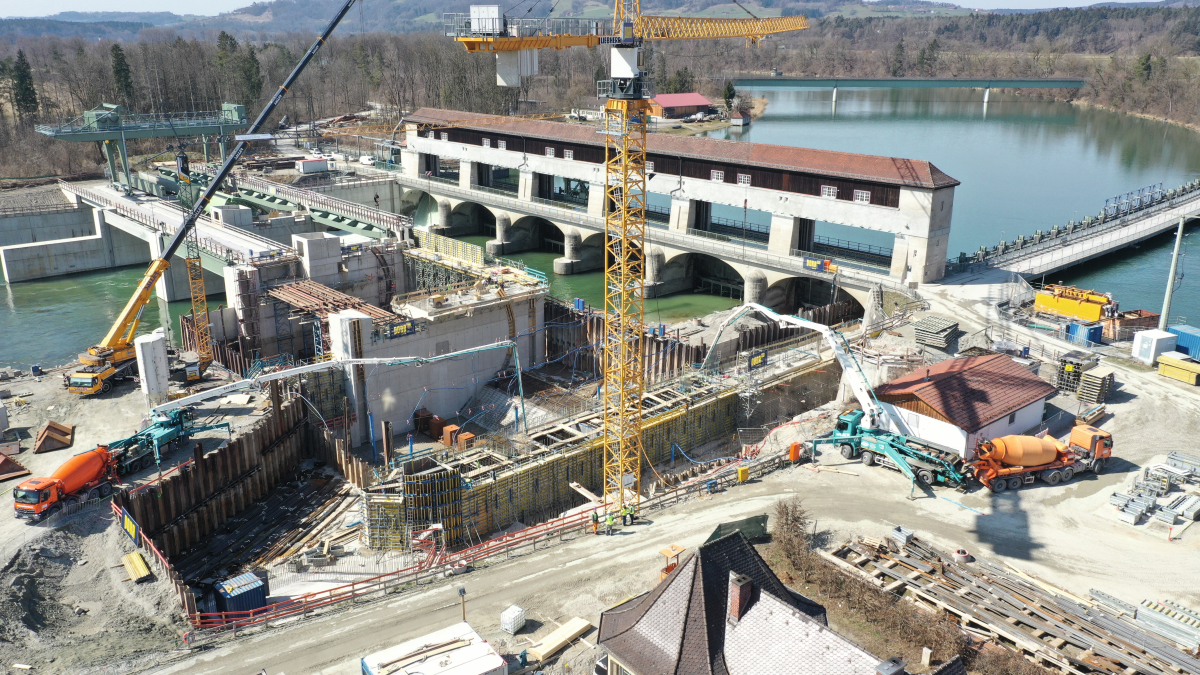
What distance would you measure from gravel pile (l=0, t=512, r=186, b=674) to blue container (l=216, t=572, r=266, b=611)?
55.6 inches

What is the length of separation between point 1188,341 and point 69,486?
4877 centimetres

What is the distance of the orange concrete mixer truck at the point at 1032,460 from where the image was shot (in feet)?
108

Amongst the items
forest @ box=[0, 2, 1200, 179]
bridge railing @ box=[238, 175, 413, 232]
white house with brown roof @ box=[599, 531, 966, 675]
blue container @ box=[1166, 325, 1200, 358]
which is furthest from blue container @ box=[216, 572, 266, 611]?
forest @ box=[0, 2, 1200, 179]

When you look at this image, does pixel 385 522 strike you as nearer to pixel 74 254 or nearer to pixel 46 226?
pixel 74 254

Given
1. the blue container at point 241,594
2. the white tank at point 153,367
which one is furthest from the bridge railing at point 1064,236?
the blue container at point 241,594

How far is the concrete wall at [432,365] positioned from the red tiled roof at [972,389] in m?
21.3

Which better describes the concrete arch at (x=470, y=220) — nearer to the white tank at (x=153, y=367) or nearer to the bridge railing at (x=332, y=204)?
the bridge railing at (x=332, y=204)

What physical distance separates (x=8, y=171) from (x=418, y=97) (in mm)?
73250

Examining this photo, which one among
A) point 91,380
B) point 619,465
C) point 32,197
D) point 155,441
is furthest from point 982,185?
point 32,197

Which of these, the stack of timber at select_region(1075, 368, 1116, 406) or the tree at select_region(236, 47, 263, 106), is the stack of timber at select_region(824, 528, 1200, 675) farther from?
the tree at select_region(236, 47, 263, 106)

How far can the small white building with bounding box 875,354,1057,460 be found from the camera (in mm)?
34156

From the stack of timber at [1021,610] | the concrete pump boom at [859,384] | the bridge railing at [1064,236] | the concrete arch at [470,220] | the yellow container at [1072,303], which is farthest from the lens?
the concrete arch at [470,220]

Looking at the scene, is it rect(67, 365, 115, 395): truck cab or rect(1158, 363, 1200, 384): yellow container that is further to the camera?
rect(1158, 363, 1200, 384): yellow container

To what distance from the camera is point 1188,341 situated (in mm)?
44031
